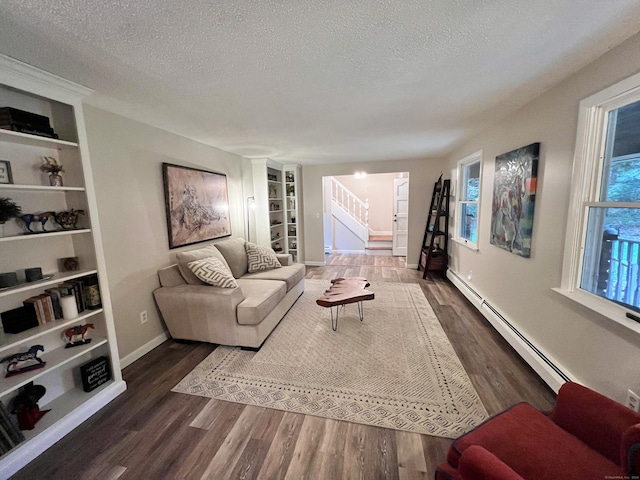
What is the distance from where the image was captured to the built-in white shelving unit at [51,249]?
4.83ft

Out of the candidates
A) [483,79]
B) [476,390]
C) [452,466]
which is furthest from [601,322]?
[483,79]

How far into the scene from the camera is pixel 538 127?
6.88 ft

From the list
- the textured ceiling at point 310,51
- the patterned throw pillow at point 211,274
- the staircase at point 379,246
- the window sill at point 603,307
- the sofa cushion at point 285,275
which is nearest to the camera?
the textured ceiling at point 310,51

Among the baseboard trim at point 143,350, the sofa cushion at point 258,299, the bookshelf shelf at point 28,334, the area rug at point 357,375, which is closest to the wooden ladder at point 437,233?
the area rug at point 357,375

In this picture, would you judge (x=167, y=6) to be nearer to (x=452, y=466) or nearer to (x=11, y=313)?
(x=11, y=313)

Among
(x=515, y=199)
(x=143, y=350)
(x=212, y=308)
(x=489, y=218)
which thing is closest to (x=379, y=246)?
(x=489, y=218)

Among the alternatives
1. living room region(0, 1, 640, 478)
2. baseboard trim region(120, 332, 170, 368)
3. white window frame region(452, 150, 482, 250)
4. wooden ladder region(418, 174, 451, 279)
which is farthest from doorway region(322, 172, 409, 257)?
baseboard trim region(120, 332, 170, 368)

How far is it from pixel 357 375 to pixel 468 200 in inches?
125

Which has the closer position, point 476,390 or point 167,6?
point 167,6

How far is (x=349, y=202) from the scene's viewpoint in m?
7.50

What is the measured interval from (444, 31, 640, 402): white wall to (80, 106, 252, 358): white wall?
11.6 feet

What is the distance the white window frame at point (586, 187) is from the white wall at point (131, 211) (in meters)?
3.53

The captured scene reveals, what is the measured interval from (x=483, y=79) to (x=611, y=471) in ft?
7.02

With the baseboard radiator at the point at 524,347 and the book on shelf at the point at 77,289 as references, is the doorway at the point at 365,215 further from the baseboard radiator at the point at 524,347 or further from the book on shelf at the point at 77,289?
the book on shelf at the point at 77,289
